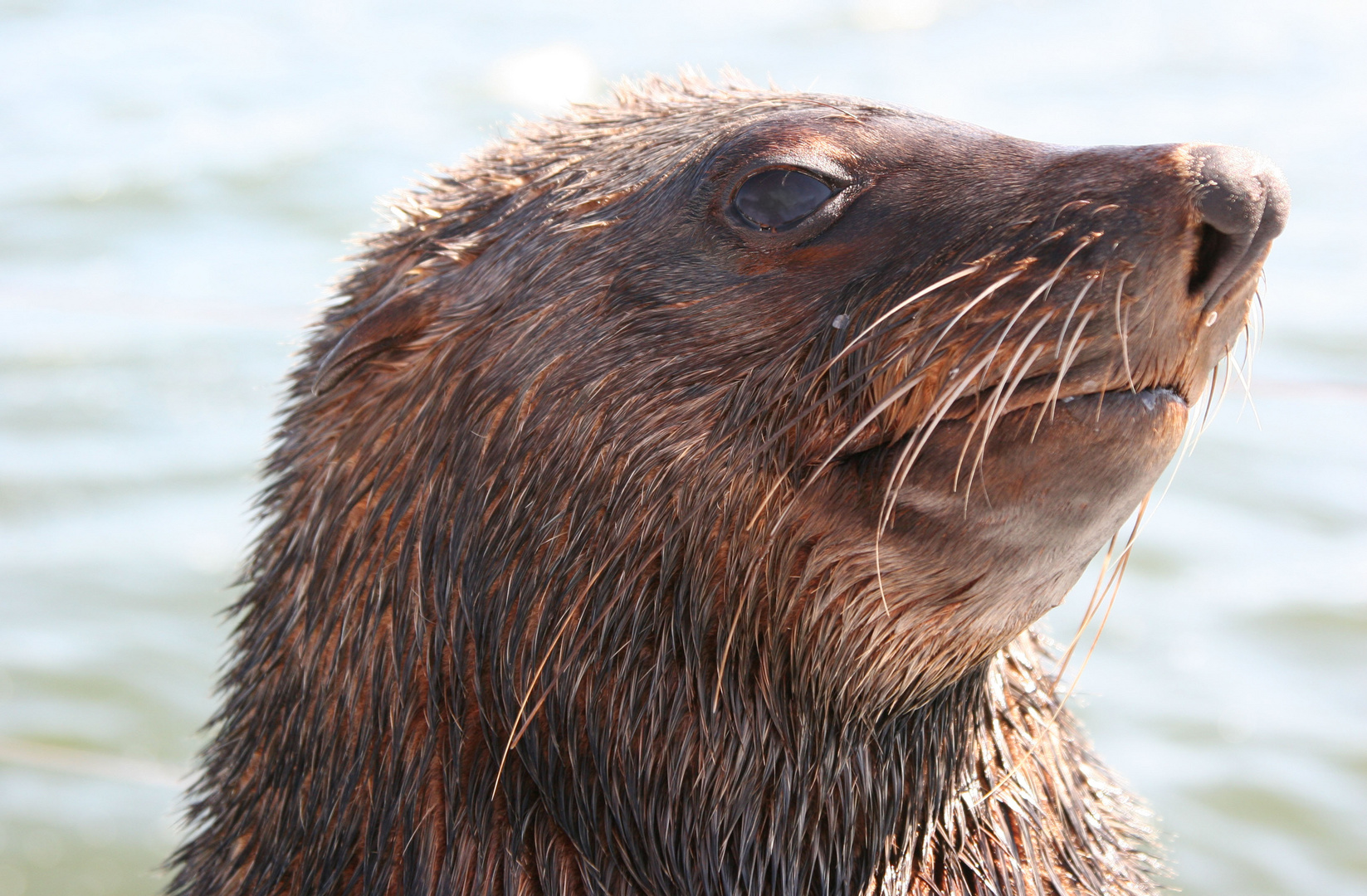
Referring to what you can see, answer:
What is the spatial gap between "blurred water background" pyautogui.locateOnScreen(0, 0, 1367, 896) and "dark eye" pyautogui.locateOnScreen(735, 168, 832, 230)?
32.4 inches

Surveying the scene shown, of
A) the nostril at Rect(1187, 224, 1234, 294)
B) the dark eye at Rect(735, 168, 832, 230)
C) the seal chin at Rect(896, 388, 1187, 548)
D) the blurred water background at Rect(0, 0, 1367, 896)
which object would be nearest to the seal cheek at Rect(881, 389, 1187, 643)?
the seal chin at Rect(896, 388, 1187, 548)

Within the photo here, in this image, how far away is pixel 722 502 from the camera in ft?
7.20

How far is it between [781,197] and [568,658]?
2.40ft

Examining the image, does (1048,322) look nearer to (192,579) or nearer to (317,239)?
(192,579)

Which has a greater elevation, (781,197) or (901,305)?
(781,197)

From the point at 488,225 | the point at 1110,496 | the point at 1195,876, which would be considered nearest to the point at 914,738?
the point at 1110,496

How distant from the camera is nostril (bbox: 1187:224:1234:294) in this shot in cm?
192

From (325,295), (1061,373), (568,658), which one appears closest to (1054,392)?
(1061,373)

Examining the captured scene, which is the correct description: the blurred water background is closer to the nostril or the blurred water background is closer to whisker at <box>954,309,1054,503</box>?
whisker at <box>954,309,1054,503</box>

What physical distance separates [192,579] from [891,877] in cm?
446

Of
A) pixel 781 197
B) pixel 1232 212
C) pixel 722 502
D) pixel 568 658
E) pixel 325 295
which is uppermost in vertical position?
pixel 325 295

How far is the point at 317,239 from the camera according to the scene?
9.14 m

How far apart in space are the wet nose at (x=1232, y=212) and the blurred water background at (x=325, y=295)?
1436mm

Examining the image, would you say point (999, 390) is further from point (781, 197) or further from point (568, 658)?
point (568, 658)
